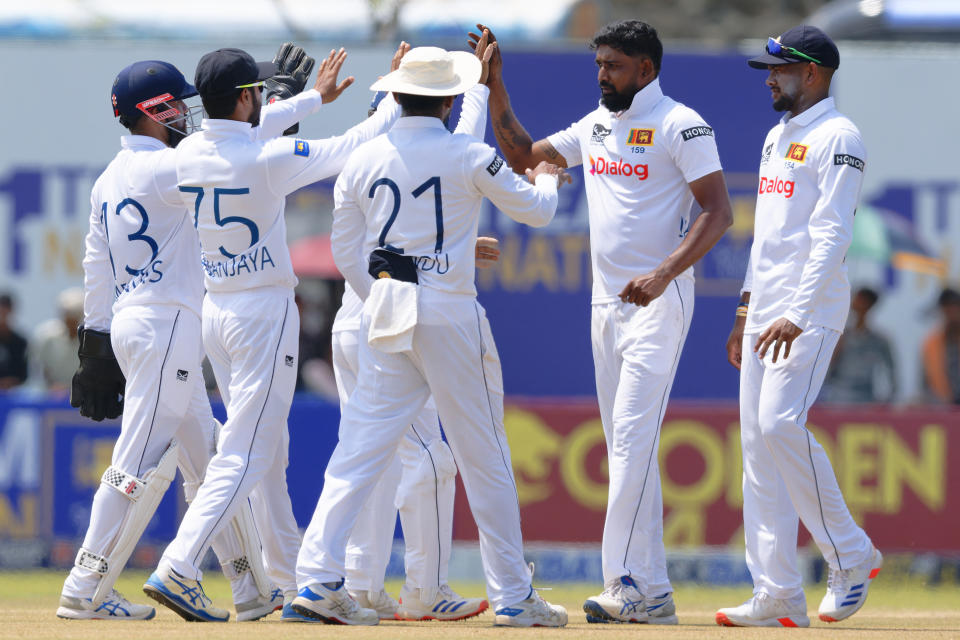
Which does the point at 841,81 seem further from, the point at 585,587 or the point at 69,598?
the point at 69,598

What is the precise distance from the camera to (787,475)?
698cm

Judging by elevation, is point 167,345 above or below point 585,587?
above

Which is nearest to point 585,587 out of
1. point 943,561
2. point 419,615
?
point 943,561

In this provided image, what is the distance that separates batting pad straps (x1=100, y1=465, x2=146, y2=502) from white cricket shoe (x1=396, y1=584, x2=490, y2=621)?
1.30 meters

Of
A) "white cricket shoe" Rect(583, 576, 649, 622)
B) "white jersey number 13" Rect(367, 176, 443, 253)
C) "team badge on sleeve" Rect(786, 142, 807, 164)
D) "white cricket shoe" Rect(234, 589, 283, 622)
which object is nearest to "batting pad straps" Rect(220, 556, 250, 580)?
"white cricket shoe" Rect(234, 589, 283, 622)

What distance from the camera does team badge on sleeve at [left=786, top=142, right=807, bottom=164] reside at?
274 inches

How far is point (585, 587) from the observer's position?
11273 mm

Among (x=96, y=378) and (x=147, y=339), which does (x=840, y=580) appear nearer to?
(x=147, y=339)

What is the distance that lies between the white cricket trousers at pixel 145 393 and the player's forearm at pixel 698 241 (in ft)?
7.11

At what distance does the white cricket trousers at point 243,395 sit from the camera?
267 inches

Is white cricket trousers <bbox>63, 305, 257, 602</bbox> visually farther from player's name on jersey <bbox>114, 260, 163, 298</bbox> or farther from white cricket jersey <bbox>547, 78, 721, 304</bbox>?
white cricket jersey <bbox>547, 78, 721, 304</bbox>

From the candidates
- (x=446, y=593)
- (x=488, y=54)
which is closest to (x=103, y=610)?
(x=446, y=593)

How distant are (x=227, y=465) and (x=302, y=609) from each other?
78 cm

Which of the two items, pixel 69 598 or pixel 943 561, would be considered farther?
pixel 943 561
